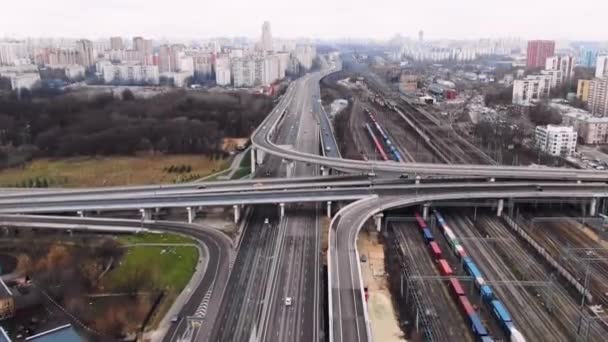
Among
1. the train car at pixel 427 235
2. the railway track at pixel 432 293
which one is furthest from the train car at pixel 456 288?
the train car at pixel 427 235

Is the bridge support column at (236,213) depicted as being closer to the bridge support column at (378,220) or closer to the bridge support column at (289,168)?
the bridge support column at (378,220)

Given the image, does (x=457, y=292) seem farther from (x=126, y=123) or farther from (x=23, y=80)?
(x=23, y=80)

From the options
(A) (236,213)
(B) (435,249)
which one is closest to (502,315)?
(B) (435,249)

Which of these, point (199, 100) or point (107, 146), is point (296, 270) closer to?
point (107, 146)

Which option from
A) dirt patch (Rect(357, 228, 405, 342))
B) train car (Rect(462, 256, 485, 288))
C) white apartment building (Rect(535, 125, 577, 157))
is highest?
white apartment building (Rect(535, 125, 577, 157))

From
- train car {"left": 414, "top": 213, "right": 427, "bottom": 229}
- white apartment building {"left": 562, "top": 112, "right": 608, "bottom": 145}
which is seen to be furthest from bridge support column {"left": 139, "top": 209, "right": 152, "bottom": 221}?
white apartment building {"left": 562, "top": 112, "right": 608, "bottom": 145}

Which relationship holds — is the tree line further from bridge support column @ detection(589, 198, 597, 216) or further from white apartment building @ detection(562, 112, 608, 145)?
white apartment building @ detection(562, 112, 608, 145)
